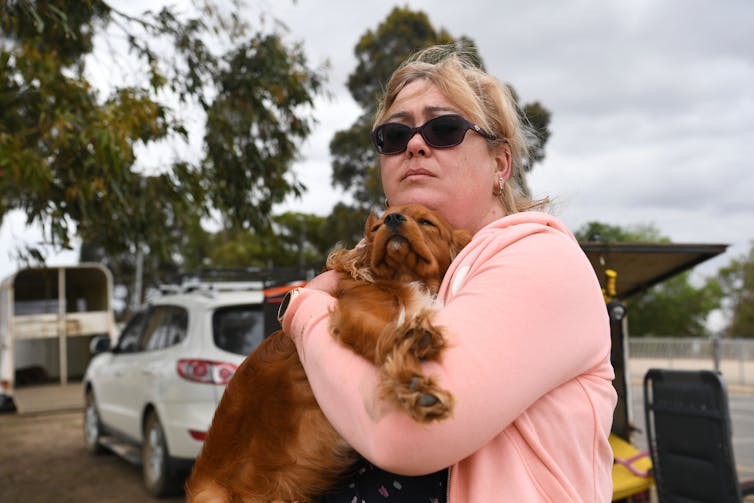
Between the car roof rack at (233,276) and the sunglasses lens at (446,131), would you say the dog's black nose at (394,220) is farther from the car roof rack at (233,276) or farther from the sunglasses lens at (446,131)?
the car roof rack at (233,276)

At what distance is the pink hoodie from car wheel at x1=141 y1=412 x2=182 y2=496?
639 centimetres

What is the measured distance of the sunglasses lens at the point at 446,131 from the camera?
1.79 metres

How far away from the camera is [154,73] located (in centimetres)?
645

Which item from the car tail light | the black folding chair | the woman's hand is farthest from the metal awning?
the car tail light

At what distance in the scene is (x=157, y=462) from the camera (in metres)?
7.52

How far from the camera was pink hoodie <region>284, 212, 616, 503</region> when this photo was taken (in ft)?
4.08

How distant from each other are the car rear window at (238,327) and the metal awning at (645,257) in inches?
145

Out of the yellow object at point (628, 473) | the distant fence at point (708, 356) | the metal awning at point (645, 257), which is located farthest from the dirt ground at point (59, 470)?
the distant fence at point (708, 356)

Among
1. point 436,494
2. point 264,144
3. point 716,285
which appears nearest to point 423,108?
point 436,494

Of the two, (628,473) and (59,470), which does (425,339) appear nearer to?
(628,473)

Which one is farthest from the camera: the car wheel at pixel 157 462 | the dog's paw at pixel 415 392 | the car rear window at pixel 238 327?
the car wheel at pixel 157 462

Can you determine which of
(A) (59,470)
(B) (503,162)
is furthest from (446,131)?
(A) (59,470)

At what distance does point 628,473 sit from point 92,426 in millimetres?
8227

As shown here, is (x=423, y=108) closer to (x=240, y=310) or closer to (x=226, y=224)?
(x=240, y=310)
